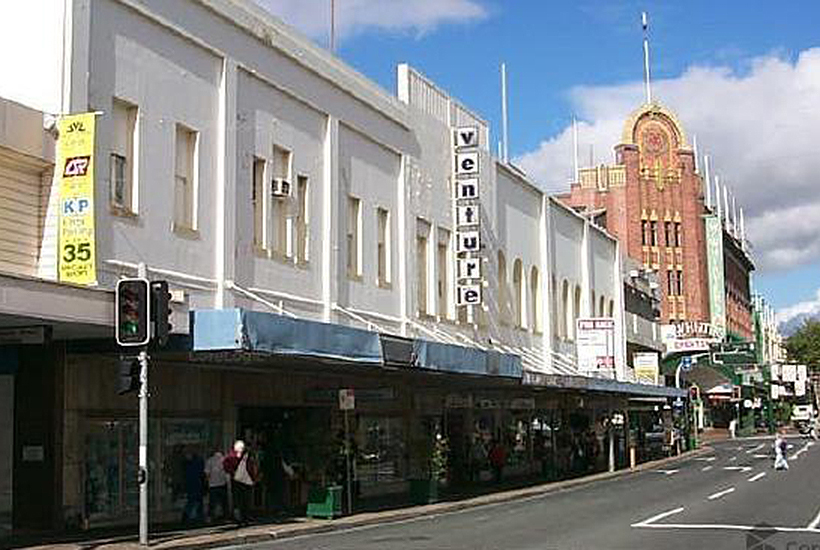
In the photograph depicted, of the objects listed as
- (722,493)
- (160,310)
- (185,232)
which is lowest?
(722,493)

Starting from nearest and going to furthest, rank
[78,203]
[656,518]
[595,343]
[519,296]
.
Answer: [78,203] < [656,518] < [519,296] < [595,343]

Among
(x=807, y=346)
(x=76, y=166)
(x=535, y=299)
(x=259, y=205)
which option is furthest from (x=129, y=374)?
(x=807, y=346)

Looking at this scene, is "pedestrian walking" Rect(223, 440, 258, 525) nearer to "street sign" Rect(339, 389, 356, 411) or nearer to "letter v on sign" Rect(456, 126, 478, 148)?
"street sign" Rect(339, 389, 356, 411)

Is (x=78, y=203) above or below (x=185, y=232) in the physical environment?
below

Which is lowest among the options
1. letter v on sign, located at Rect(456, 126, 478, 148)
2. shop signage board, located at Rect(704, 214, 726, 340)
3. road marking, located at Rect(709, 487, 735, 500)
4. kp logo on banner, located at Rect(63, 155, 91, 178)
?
road marking, located at Rect(709, 487, 735, 500)

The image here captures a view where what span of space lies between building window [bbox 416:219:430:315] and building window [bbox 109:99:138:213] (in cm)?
1348

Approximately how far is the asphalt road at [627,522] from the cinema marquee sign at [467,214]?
6.67m

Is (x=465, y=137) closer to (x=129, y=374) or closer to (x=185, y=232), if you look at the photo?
(x=185, y=232)

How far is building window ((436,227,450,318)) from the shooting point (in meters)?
36.3

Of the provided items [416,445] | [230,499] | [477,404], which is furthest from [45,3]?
[477,404]

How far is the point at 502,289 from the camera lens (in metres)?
41.2

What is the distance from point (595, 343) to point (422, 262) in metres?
12.3

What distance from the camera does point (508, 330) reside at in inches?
1638

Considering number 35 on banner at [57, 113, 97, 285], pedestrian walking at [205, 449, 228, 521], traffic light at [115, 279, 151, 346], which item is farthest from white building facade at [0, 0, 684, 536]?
pedestrian walking at [205, 449, 228, 521]
